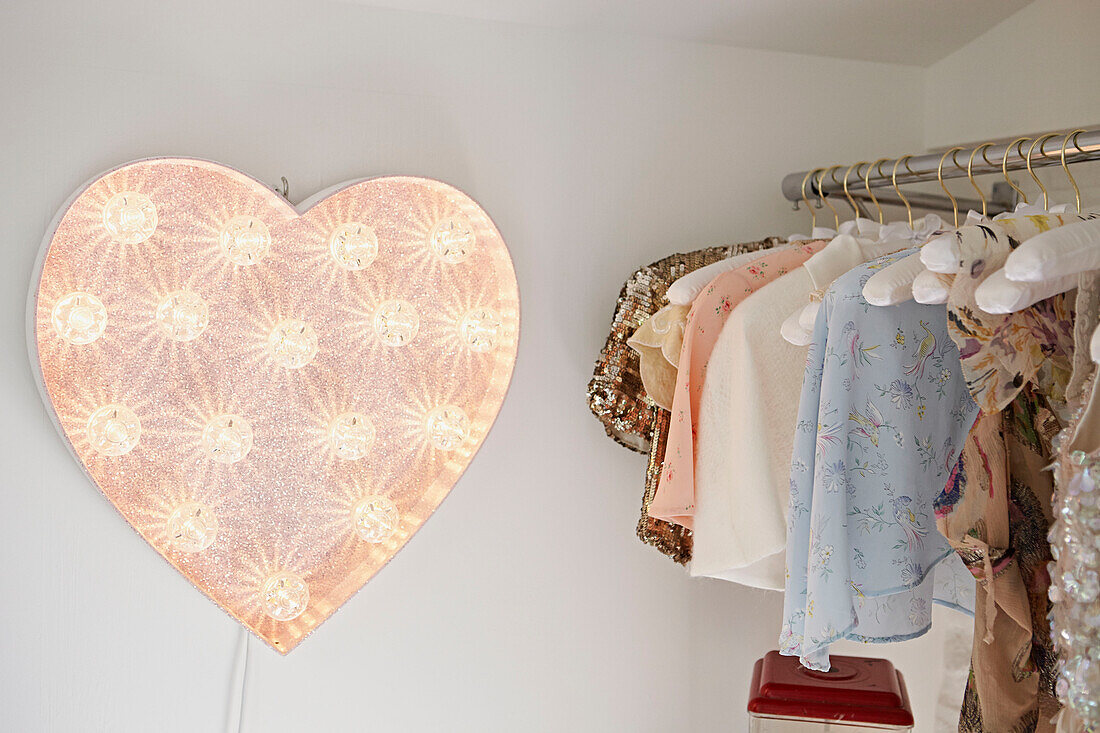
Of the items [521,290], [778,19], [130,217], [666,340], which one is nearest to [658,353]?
[666,340]

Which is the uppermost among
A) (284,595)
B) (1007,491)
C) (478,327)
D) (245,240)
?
(245,240)

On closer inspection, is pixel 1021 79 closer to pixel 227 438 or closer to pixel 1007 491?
pixel 1007 491

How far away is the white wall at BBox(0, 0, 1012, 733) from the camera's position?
1289 mm

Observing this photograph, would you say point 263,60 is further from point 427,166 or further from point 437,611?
point 437,611

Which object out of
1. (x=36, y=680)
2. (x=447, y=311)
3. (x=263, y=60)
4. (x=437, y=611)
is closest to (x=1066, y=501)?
(x=447, y=311)

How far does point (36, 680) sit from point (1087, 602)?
4.56 ft

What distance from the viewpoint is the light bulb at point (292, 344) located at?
1.29 metres

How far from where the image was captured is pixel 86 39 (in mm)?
1309

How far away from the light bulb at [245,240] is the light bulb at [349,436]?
0.28 metres

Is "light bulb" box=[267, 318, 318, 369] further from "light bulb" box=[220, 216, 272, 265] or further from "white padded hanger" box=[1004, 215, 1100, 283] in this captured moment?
"white padded hanger" box=[1004, 215, 1100, 283]

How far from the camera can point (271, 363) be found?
1294mm

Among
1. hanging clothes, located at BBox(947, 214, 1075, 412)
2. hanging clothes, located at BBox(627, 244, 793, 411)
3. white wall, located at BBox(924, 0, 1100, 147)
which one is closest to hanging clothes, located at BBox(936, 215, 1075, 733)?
hanging clothes, located at BBox(947, 214, 1075, 412)

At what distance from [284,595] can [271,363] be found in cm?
35

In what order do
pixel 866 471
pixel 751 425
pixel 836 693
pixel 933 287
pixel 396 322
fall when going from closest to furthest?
pixel 933 287
pixel 866 471
pixel 751 425
pixel 836 693
pixel 396 322
